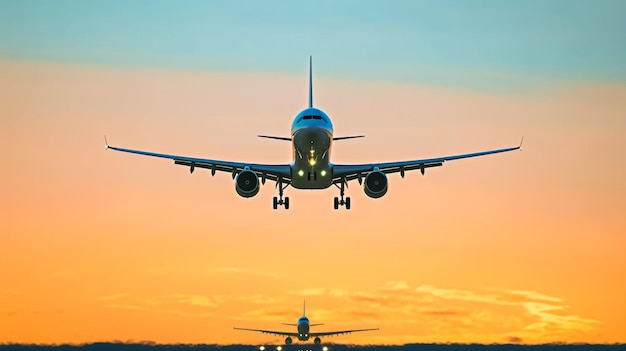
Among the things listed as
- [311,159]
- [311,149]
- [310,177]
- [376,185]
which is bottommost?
[310,177]

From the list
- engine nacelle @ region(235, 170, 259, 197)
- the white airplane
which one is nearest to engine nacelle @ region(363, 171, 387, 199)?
the white airplane

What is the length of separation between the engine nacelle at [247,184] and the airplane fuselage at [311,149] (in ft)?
9.00

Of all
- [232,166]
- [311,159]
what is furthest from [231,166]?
[311,159]

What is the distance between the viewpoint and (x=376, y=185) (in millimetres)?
79250

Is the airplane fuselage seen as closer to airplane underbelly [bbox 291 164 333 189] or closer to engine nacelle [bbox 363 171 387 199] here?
airplane underbelly [bbox 291 164 333 189]

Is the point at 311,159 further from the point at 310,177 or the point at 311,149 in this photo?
the point at 310,177

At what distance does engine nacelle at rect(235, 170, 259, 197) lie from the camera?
7825cm

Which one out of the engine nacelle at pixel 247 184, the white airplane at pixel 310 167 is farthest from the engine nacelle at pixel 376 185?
the engine nacelle at pixel 247 184

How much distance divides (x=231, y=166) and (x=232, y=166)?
21 cm

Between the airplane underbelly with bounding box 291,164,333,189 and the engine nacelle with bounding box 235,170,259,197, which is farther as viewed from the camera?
the engine nacelle with bounding box 235,170,259,197

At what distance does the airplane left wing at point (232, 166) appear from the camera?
79250mm

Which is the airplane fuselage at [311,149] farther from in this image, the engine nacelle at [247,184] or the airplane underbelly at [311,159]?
the engine nacelle at [247,184]

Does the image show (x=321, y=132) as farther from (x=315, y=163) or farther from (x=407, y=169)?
(x=407, y=169)

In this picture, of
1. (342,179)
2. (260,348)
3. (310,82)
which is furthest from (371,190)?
(260,348)
